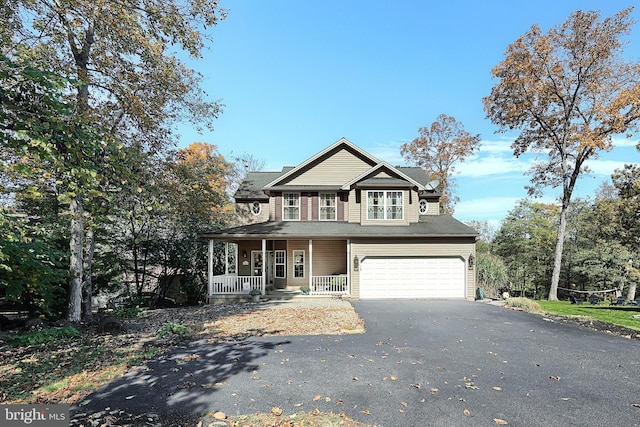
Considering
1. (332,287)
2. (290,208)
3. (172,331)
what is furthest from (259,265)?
(172,331)

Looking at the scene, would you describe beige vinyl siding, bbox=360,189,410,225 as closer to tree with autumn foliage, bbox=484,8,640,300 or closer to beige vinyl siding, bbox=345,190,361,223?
beige vinyl siding, bbox=345,190,361,223

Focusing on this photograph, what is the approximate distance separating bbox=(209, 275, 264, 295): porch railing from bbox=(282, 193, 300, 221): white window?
12.3 feet

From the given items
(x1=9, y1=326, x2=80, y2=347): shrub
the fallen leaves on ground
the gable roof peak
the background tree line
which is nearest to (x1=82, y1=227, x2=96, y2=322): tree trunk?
the fallen leaves on ground

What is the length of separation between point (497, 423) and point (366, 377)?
6.60 ft

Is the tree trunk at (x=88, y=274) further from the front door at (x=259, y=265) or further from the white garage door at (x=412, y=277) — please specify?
the white garage door at (x=412, y=277)

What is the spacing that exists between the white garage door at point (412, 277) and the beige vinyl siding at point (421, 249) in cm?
25

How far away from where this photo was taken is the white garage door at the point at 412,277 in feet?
52.3

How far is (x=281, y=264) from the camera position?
61.2 ft

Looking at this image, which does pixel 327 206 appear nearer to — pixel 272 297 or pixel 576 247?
pixel 272 297

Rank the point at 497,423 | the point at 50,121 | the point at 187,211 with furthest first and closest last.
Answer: the point at 187,211 → the point at 50,121 → the point at 497,423

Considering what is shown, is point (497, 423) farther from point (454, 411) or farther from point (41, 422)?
point (41, 422)

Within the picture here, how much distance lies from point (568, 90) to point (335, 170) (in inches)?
550

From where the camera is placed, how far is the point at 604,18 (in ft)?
56.4

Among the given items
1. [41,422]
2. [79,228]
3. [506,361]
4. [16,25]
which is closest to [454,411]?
[506,361]
